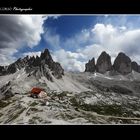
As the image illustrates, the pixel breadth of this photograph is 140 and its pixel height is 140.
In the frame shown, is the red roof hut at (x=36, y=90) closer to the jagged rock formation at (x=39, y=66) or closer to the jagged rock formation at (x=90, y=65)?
the jagged rock formation at (x=39, y=66)

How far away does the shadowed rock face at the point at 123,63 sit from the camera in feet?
14.4

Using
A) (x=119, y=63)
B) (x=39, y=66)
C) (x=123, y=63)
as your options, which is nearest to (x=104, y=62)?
(x=119, y=63)

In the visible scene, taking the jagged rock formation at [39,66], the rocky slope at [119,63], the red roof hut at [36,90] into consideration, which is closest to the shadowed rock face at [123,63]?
the rocky slope at [119,63]

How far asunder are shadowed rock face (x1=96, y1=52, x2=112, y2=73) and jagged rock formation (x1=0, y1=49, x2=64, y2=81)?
2.11 feet

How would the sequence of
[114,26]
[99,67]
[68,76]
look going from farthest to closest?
1. [99,67]
2. [68,76]
3. [114,26]

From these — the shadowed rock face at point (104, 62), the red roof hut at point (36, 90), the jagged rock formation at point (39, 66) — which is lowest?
the red roof hut at point (36, 90)

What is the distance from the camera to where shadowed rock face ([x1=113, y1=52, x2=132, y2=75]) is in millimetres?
4384

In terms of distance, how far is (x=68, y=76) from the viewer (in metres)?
4.61

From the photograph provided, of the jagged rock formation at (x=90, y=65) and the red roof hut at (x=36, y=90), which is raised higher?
the jagged rock formation at (x=90, y=65)

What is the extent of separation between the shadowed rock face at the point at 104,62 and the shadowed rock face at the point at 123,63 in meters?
0.13

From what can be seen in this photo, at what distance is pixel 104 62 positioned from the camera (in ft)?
15.2
